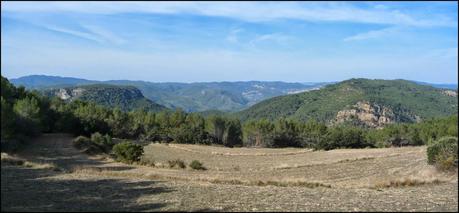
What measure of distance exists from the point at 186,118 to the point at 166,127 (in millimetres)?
5684

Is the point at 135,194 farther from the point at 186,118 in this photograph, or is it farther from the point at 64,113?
the point at 186,118

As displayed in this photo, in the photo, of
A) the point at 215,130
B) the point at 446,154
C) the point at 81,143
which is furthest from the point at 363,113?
the point at 446,154

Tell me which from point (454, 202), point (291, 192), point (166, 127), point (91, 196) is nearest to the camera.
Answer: point (454, 202)

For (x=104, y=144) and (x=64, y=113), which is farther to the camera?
(x=64, y=113)

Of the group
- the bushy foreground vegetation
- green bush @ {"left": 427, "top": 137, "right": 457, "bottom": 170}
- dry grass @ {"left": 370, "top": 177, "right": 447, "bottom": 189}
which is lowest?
the bushy foreground vegetation

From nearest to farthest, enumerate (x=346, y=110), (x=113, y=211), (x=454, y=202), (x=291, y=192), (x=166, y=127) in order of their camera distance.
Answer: (x=113, y=211)
(x=454, y=202)
(x=291, y=192)
(x=166, y=127)
(x=346, y=110)

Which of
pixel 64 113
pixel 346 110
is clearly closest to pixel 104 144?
pixel 64 113

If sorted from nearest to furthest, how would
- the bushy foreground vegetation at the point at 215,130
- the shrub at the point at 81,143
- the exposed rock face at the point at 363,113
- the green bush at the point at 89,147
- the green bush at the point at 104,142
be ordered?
the green bush at the point at 89,147
the shrub at the point at 81,143
the green bush at the point at 104,142
the bushy foreground vegetation at the point at 215,130
the exposed rock face at the point at 363,113

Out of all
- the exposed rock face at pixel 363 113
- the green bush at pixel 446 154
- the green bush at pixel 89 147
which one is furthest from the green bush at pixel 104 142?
the exposed rock face at pixel 363 113

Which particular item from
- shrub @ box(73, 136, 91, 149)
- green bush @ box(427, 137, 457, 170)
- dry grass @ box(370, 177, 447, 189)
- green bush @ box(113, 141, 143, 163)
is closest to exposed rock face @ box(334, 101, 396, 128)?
shrub @ box(73, 136, 91, 149)

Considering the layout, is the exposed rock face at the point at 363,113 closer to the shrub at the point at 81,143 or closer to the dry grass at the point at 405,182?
the shrub at the point at 81,143

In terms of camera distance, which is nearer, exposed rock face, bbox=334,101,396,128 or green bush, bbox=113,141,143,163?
green bush, bbox=113,141,143,163

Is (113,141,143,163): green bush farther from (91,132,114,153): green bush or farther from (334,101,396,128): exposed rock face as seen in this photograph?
(334,101,396,128): exposed rock face

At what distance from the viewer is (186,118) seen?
107m
